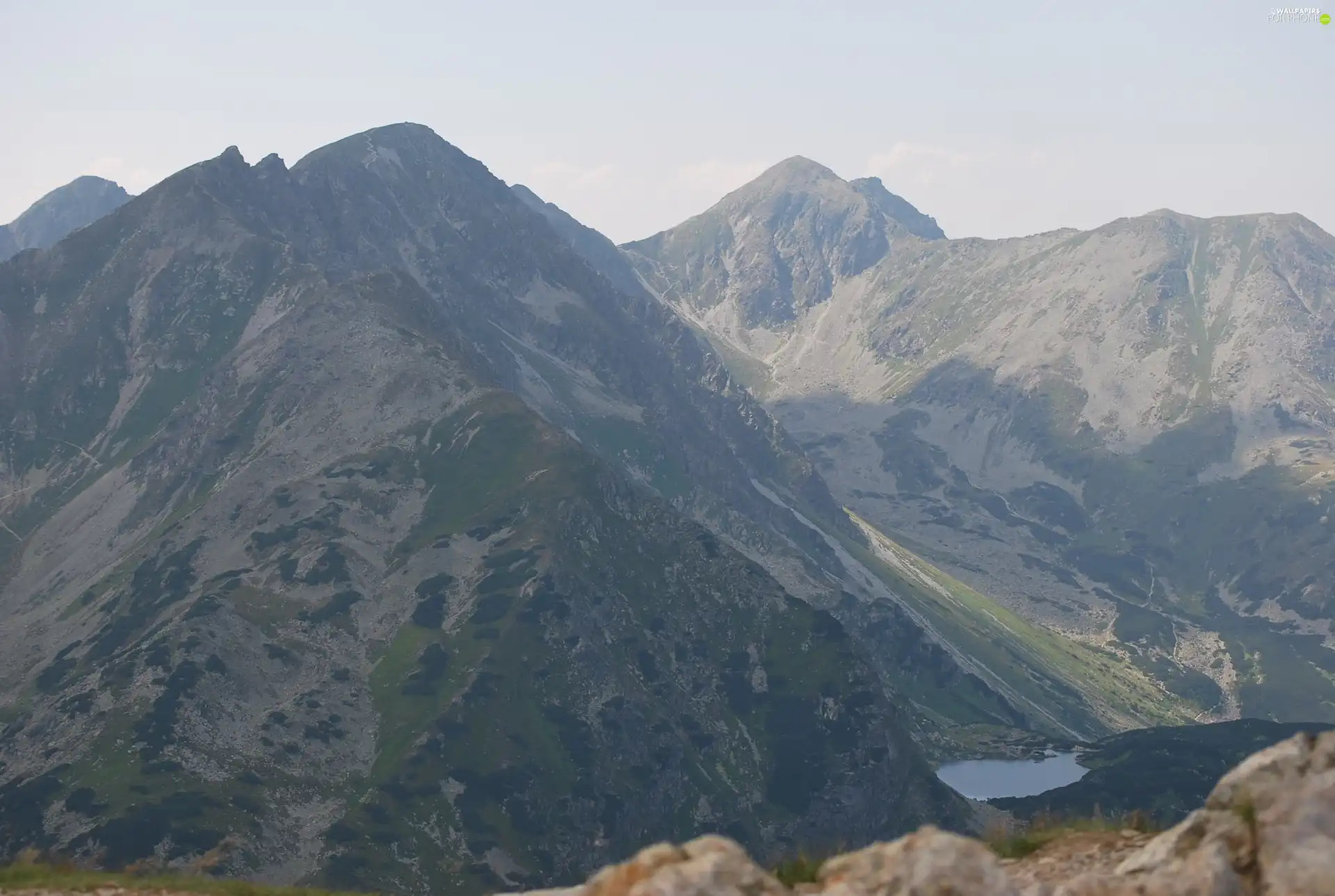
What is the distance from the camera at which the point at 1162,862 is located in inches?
711

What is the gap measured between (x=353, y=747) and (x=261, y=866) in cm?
3816

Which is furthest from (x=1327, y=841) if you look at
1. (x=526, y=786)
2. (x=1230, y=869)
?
(x=526, y=786)

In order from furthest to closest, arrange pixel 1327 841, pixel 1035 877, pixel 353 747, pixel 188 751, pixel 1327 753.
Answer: pixel 353 747 → pixel 188 751 → pixel 1035 877 → pixel 1327 753 → pixel 1327 841

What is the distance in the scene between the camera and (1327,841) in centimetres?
1653

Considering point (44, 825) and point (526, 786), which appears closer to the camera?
point (44, 825)

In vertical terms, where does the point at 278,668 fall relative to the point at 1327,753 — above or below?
below

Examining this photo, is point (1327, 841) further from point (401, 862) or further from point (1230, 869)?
point (401, 862)

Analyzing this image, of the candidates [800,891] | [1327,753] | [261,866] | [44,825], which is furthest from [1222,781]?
[44,825]

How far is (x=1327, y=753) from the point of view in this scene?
17891mm

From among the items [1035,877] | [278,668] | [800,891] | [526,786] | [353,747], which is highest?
[800,891]

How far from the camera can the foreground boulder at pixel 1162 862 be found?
16.5 m

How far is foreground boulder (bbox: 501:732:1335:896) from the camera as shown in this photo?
16531 millimetres

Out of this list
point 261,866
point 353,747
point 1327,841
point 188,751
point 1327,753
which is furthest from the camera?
point 353,747

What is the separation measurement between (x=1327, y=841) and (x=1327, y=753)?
1840mm
